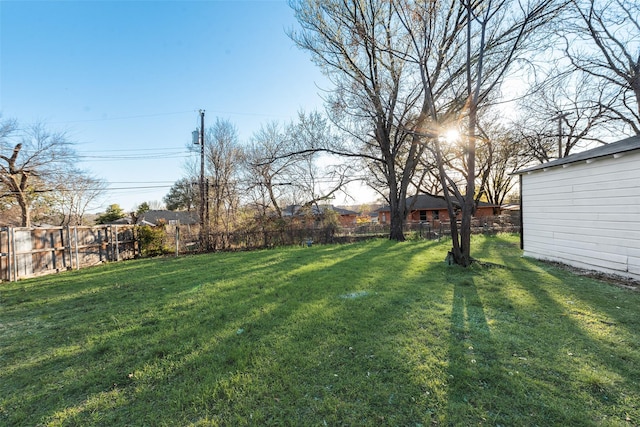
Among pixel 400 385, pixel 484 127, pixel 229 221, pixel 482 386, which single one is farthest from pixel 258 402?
pixel 484 127

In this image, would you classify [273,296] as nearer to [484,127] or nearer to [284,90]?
[284,90]

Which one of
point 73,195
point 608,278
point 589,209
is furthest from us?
point 73,195

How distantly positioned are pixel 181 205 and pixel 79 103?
20010 millimetres

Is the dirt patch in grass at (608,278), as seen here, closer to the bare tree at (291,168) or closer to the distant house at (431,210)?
the bare tree at (291,168)

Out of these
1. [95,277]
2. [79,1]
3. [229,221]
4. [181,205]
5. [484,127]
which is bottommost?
[95,277]

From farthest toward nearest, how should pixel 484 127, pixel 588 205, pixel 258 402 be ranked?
pixel 484 127
pixel 588 205
pixel 258 402

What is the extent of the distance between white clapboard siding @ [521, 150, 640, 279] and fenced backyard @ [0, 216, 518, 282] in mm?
6276

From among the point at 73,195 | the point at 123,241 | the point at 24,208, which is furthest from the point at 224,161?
the point at 73,195

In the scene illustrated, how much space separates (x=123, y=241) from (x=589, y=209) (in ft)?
51.5

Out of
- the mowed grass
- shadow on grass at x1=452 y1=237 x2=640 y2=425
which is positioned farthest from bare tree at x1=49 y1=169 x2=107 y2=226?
shadow on grass at x1=452 y1=237 x2=640 y2=425

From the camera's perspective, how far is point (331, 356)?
2562mm

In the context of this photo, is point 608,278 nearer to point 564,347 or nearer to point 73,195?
point 564,347

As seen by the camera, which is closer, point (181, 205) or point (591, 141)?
point (591, 141)

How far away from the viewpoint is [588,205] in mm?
5922
